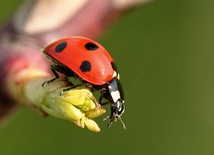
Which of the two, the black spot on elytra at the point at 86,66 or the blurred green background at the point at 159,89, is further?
the blurred green background at the point at 159,89

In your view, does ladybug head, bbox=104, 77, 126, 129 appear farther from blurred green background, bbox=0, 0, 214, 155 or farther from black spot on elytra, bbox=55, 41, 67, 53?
blurred green background, bbox=0, 0, 214, 155

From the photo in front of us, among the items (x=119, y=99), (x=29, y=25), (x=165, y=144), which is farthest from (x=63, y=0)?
(x=165, y=144)

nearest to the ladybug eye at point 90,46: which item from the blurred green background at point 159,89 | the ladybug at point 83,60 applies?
the ladybug at point 83,60

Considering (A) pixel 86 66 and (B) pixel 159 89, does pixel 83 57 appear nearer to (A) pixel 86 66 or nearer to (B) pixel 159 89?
(A) pixel 86 66

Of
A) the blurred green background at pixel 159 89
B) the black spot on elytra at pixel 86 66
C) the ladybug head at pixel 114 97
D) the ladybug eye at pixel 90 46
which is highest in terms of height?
the ladybug eye at pixel 90 46

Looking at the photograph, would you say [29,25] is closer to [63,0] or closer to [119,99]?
[63,0]

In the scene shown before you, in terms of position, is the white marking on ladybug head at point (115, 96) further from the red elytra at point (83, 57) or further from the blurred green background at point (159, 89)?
the blurred green background at point (159, 89)

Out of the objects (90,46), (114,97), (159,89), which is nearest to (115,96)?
(114,97)
